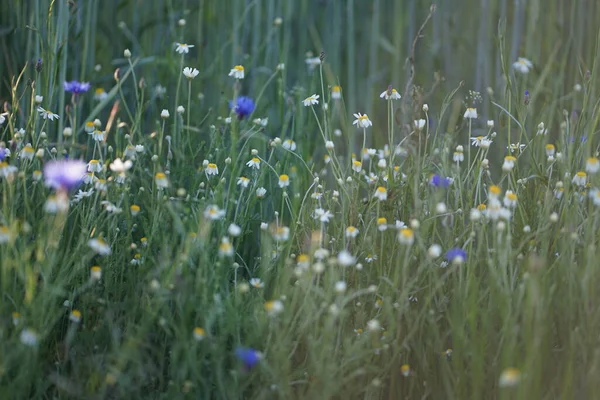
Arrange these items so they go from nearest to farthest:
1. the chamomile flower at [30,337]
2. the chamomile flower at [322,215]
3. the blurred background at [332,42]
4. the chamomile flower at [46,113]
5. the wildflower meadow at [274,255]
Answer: the chamomile flower at [30,337], the wildflower meadow at [274,255], the chamomile flower at [322,215], the chamomile flower at [46,113], the blurred background at [332,42]

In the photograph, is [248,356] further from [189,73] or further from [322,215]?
[189,73]

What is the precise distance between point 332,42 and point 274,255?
1660mm

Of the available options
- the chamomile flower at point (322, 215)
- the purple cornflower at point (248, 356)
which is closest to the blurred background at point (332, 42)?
the chamomile flower at point (322, 215)

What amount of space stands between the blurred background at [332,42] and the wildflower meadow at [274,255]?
31 millimetres

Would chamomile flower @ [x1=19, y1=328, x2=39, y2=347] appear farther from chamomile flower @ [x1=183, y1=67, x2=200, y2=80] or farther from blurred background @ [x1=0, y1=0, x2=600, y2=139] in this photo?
blurred background @ [x1=0, y1=0, x2=600, y2=139]

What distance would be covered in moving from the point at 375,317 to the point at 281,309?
39cm

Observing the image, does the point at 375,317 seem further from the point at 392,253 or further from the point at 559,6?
the point at 559,6

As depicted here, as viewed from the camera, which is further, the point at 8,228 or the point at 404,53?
the point at 404,53

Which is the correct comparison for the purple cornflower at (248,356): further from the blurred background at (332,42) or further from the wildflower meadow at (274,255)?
the blurred background at (332,42)

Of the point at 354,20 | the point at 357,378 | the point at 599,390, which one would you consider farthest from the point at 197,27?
the point at 599,390

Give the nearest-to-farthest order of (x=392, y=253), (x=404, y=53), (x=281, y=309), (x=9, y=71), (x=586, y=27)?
(x=281, y=309), (x=392, y=253), (x=9, y=71), (x=586, y=27), (x=404, y=53)

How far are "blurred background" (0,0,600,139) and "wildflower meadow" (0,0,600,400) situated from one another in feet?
0.10

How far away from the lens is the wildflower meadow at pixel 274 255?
152 cm

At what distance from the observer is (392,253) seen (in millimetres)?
1887
